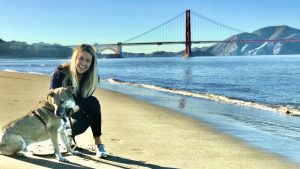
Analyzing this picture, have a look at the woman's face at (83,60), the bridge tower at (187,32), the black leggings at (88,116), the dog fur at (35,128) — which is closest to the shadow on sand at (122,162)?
the black leggings at (88,116)

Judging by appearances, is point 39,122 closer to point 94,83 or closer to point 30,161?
point 30,161

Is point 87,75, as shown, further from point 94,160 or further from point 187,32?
point 187,32

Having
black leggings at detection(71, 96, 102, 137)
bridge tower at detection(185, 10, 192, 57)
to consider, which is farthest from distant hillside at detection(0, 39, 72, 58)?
black leggings at detection(71, 96, 102, 137)

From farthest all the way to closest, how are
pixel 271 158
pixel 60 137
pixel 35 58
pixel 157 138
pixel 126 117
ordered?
pixel 35 58 < pixel 126 117 < pixel 157 138 < pixel 271 158 < pixel 60 137

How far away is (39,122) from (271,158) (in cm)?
284

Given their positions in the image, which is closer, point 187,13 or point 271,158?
point 271,158

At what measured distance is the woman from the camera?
5234mm

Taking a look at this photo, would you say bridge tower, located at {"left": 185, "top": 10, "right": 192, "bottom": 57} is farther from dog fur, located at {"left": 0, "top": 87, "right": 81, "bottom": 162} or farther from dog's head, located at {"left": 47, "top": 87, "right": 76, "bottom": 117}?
dog's head, located at {"left": 47, "top": 87, "right": 76, "bottom": 117}

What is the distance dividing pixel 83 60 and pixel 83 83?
0.30 metres

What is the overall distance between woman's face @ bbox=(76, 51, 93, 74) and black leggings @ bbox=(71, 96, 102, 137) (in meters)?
0.39

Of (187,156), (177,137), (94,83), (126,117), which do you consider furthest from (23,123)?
(126,117)

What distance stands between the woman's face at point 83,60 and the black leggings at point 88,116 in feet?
1.28

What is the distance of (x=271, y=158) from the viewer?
18.7 ft

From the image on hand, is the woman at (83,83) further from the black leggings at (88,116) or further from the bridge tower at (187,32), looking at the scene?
the bridge tower at (187,32)
